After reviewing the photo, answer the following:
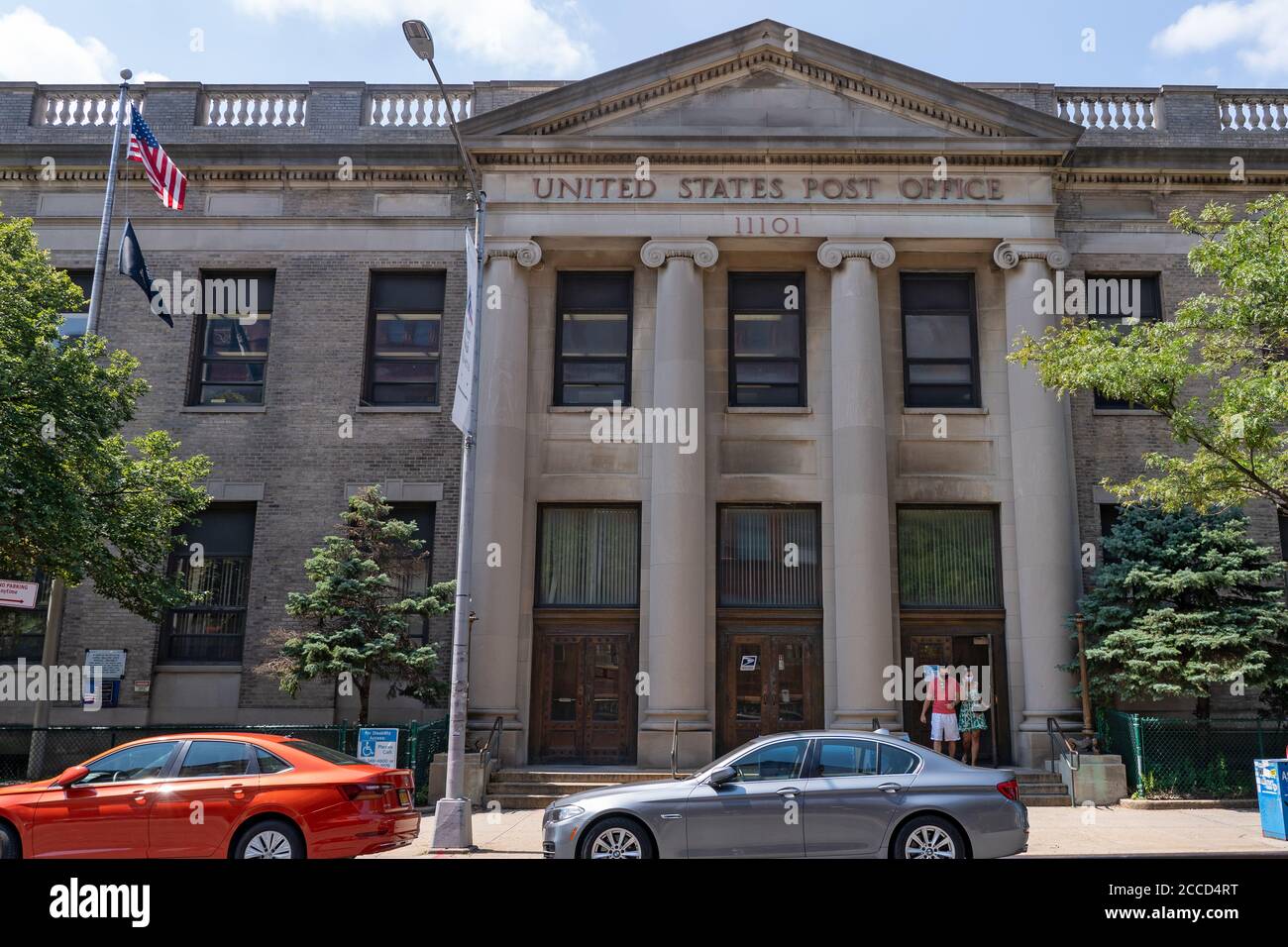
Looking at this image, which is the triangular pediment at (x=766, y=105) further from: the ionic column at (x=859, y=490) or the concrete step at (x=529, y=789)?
the concrete step at (x=529, y=789)

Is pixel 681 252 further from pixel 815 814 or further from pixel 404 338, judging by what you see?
pixel 815 814

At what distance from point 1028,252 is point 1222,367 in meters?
5.70

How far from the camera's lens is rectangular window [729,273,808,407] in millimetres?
21312

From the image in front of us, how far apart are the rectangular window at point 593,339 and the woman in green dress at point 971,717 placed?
902 centimetres

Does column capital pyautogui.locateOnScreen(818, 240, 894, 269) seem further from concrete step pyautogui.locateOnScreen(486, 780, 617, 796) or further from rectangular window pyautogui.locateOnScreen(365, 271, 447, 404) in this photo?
concrete step pyautogui.locateOnScreen(486, 780, 617, 796)

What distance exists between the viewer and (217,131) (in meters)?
22.5

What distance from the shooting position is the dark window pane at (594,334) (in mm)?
21531

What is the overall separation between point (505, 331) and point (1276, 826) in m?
15.5

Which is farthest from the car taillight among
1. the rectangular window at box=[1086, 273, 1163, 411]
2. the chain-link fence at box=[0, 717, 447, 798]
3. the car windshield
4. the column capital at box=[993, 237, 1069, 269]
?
the rectangular window at box=[1086, 273, 1163, 411]

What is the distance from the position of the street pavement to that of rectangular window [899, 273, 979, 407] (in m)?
8.76

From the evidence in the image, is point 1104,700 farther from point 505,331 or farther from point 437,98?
point 437,98

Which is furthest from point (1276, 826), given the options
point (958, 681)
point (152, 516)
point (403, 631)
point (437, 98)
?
point (437, 98)

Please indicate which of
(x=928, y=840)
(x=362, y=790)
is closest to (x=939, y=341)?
(x=928, y=840)

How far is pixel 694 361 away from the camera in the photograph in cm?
2045
